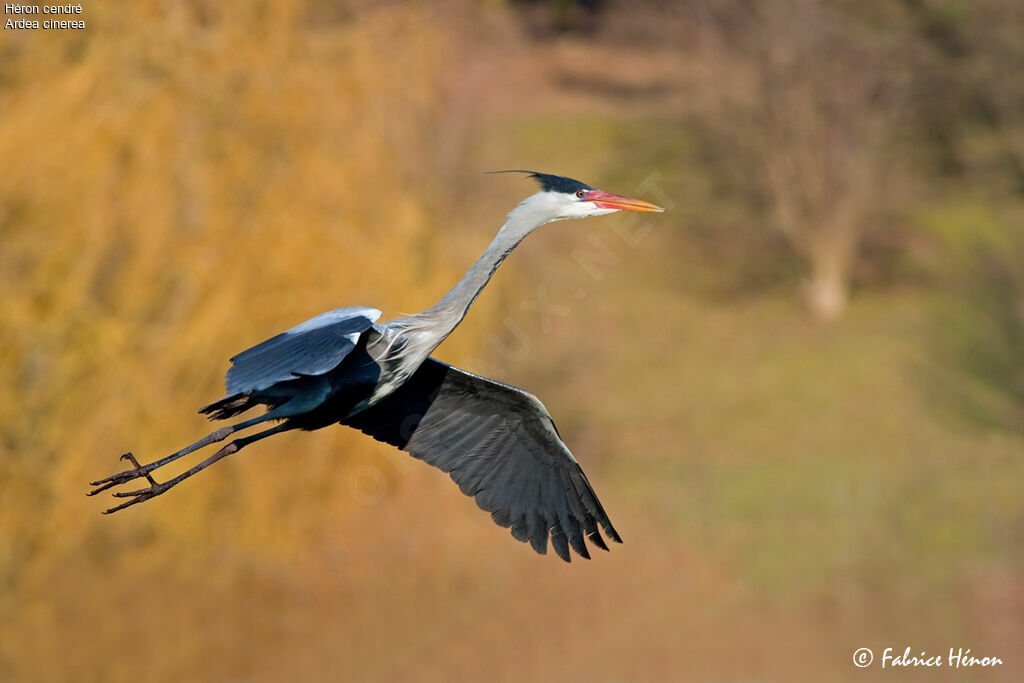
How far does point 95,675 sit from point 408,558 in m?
3.99

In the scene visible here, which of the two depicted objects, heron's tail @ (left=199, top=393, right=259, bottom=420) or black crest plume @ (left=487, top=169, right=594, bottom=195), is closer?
heron's tail @ (left=199, top=393, right=259, bottom=420)

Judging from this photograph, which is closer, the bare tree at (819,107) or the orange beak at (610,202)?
the orange beak at (610,202)

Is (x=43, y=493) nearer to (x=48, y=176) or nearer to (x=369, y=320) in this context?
(x=48, y=176)

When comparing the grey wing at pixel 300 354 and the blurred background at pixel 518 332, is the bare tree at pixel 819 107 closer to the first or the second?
the blurred background at pixel 518 332

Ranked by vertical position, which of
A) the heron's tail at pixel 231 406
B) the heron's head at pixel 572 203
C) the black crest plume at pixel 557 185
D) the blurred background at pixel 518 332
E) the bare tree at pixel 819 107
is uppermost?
the bare tree at pixel 819 107

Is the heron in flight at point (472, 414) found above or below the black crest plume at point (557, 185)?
below

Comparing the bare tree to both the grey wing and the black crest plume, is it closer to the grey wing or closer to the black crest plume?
the black crest plume

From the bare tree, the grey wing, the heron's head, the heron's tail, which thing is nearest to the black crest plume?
the heron's head

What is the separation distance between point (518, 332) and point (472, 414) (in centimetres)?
1030

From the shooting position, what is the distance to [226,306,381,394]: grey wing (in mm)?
6945

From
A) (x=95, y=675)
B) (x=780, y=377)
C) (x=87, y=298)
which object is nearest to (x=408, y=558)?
(x=95, y=675)

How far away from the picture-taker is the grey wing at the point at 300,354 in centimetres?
695

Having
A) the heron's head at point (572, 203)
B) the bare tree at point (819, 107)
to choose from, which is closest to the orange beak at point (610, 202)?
the heron's head at point (572, 203)

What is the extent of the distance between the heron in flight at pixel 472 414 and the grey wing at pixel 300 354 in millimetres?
590
